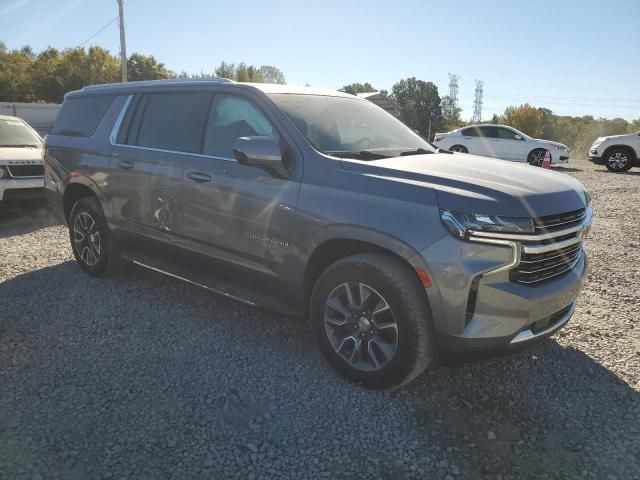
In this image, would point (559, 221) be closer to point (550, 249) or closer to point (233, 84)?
point (550, 249)

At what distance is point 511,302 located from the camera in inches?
102

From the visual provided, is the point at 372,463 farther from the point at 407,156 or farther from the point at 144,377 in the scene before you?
the point at 407,156

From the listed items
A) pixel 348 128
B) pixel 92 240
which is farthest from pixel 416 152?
pixel 92 240

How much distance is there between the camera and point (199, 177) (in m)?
3.71

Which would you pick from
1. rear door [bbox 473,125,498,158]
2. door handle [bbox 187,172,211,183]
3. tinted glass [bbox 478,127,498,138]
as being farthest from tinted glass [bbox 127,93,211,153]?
tinted glass [bbox 478,127,498,138]

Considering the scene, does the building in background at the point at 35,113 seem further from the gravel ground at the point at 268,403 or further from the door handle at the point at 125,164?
the gravel ground at the point at 268,403

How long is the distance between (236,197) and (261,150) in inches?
19.2

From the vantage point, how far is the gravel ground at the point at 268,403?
2.42 meters

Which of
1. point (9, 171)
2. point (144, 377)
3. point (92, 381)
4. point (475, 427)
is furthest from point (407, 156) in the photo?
point (9, 171)

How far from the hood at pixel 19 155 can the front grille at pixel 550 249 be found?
7.57 metres

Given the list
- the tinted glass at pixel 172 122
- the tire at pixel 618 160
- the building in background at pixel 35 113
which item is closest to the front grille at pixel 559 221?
the tinted glass at pixel 172 122

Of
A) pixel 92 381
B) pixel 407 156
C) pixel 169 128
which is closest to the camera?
pixel 92 381

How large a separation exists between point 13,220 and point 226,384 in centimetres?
653

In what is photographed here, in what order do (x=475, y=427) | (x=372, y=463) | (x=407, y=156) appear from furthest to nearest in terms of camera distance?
(x=407, y=156) → (x=475, y=427) → (x=372, y=463)
